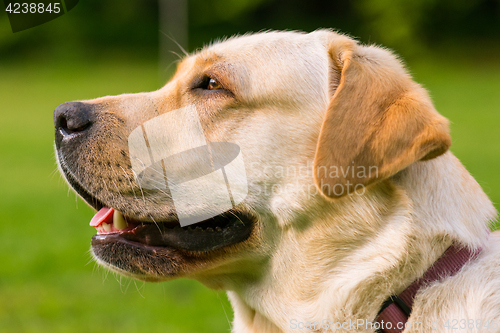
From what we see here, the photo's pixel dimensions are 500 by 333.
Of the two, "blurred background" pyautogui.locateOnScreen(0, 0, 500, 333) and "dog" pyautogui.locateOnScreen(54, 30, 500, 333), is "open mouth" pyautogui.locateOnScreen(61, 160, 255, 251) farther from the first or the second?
"blurred background" pyautogui.locateOnScreen(0, 0, 500, 333)

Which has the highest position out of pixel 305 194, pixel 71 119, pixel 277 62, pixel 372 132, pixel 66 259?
pixel 277 62

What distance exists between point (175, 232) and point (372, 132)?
1142 mm

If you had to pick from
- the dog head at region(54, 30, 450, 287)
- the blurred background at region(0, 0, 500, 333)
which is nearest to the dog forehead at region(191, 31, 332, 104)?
the dog head at region(54, 30, 450, 287)

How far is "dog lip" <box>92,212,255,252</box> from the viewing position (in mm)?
2717

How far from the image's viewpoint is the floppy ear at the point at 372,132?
2.35 metres

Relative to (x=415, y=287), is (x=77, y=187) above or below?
above

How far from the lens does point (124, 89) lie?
25.9 m

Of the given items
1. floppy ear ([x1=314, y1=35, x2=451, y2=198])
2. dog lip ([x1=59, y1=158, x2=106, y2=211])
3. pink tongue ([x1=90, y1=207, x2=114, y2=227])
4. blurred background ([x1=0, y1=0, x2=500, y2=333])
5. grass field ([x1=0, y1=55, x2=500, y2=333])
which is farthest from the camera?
blurred background ([x1=0, y1=0, x2=500, y2=333])

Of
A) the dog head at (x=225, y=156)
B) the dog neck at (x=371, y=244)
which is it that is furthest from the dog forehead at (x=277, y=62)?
the dog neck at (x=371, y=244)

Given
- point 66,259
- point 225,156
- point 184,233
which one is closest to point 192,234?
point 184,233

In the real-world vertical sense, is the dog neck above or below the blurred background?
above

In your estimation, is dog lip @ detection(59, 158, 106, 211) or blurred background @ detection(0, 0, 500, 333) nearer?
dog lip @ detection(59, 158, 106, 211)

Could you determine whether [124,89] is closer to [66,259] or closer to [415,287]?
[66,259]

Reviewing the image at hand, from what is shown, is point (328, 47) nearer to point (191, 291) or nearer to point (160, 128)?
point (160, 128)
